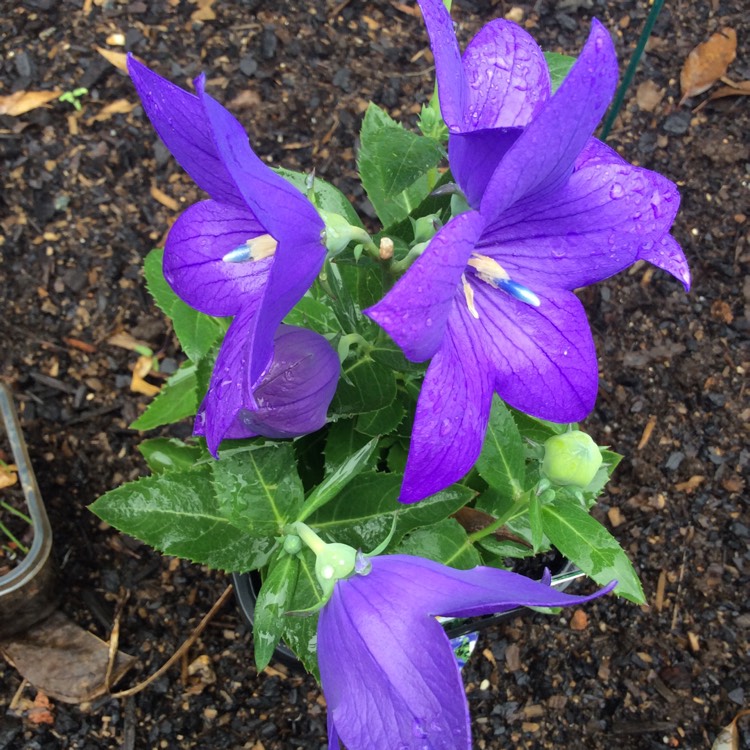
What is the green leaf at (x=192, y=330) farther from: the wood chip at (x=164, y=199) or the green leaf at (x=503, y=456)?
the wood chip at (x=164, y=199)

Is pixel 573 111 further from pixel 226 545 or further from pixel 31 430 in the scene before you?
pixel 31 430

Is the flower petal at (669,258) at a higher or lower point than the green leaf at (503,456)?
higher

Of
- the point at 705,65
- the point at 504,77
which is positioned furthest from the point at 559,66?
the point at 705,65

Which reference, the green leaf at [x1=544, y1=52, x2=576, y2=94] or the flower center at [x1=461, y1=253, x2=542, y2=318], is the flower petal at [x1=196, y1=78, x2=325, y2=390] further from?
the green leaf at [x1=544, y1=52, x2=576, y2=94]

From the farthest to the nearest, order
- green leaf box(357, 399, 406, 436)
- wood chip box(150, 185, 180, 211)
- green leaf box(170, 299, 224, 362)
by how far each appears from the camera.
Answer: wood chip box(150, 185, 180, 211) → green leaf box(170, 299, 224, 362) → green leaf box(357, 399, 406, 436)

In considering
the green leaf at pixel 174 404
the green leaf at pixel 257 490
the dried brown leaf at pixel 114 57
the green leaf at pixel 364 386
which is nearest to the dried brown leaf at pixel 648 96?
the dried brown leaf at pixel 114 57

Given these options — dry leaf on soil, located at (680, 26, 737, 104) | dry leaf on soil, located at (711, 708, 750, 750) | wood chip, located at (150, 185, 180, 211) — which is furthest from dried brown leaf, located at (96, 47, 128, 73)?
dry leaf on soil, located at (711, 708, 750, 750)

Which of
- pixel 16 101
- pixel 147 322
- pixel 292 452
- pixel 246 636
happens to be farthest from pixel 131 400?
pixel 292 452

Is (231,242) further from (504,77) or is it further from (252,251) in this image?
(504,77)
